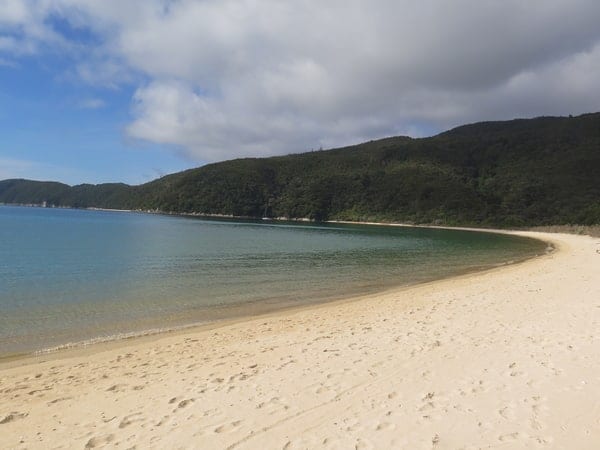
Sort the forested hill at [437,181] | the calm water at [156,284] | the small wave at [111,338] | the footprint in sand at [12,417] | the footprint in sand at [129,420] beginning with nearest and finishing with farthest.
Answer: the footprint in sand at [129,420]
the footprint in sand at [12,417]
the small wave at [111,338]
the calm water at [156,284]
the forested hill at [437,181]

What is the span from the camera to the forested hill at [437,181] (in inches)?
4722

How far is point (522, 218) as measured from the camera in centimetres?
11381

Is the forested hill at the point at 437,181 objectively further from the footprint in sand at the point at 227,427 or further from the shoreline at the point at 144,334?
the footprint in sand at the point at 227,427

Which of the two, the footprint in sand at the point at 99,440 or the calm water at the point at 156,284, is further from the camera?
the calm water at the point at 156,284

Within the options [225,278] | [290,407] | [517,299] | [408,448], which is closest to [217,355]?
[290,407]

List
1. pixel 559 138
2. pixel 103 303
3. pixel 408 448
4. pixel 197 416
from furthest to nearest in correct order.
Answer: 1. pixel 559 138
2. pixel 103 303
3. pixel 197 416
4. pixel 408 448

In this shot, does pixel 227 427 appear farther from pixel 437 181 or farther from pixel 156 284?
pixel 437 181

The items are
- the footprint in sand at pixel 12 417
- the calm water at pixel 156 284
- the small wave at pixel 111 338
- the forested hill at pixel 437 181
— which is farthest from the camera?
the forested hill at pixel 437 181

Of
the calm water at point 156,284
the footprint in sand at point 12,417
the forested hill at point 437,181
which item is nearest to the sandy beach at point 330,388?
the footprint in sand at point 12,417

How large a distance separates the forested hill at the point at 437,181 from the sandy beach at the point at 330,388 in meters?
89.1

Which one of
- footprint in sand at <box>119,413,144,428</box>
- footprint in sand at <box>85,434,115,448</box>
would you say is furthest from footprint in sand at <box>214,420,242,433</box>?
footprint in sand at <box>85,434,115,448</box>

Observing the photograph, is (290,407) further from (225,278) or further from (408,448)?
(225,278)

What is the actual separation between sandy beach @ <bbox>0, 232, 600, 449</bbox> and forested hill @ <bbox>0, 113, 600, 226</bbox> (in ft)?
292

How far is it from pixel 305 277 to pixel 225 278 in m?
4.15
